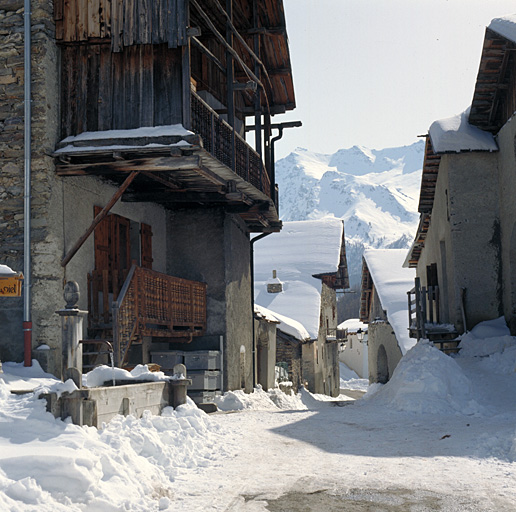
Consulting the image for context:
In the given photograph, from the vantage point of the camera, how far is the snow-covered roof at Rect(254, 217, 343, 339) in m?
31.2

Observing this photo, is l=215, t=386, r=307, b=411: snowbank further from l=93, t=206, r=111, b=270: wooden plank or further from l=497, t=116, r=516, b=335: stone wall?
l=497, t=116, r=516, b=335: stone wall

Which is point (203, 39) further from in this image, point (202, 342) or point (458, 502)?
point (458, 502)

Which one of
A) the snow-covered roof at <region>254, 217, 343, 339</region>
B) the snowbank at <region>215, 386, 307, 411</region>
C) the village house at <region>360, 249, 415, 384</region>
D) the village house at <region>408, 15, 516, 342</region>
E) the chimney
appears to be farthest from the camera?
the chimney

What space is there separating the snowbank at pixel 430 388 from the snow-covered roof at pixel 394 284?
397 inches

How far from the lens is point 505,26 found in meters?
15.2

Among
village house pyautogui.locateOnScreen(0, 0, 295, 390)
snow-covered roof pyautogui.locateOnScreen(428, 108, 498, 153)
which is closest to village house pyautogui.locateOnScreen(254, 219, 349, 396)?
snow-covered roof pyautogui.locateOnScreen(428, 108, 498, 153)

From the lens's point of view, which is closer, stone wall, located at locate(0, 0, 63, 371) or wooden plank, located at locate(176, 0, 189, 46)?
stone wall, located at locate(0, 0, 63, 371)

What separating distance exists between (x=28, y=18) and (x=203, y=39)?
568 cm

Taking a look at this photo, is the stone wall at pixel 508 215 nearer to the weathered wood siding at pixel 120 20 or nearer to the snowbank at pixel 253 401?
the snowbank at pixel 253 401

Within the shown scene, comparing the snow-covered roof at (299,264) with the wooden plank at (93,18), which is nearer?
the wooden plank at (93,18)

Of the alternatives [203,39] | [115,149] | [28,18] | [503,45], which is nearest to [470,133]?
[503,45]

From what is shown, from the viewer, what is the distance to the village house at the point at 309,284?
30.3m

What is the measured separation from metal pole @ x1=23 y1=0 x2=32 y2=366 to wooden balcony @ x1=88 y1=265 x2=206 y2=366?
137cm

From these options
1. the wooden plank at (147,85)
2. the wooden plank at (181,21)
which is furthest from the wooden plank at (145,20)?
the wooden plank at (181,21)
